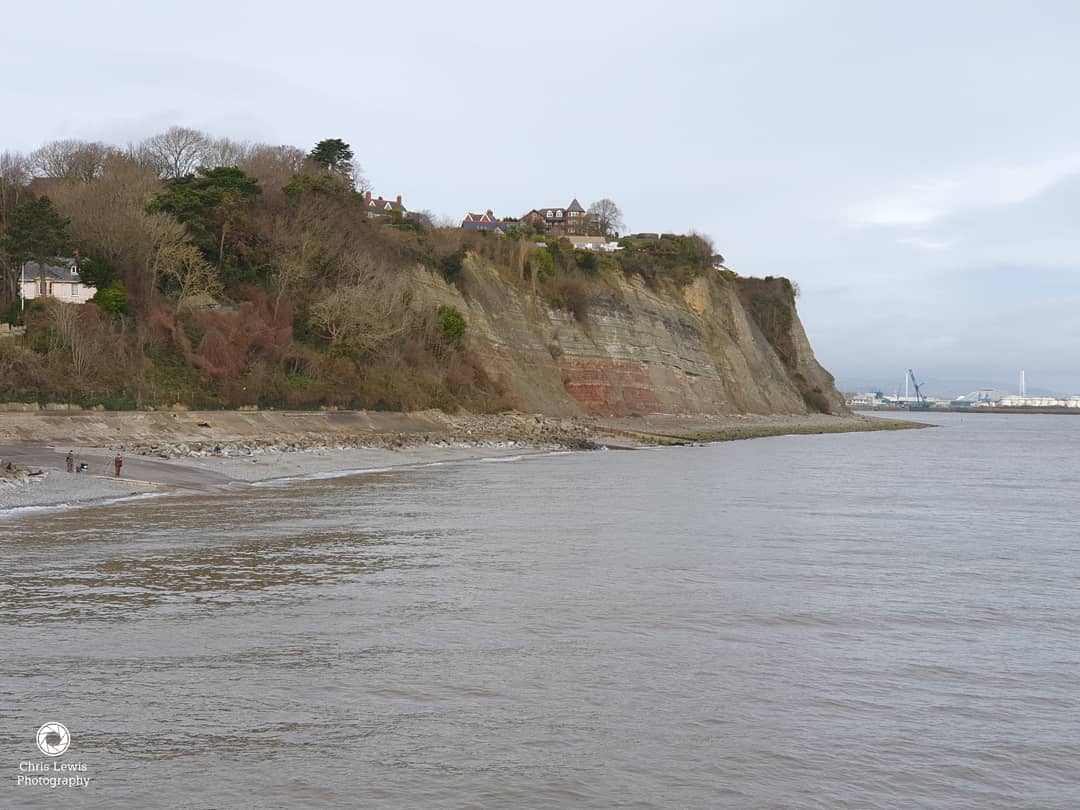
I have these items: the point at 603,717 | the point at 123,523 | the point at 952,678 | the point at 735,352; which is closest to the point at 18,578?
the point at 123,523

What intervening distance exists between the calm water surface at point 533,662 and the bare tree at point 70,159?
176 ft

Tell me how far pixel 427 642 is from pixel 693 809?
5.55 meters

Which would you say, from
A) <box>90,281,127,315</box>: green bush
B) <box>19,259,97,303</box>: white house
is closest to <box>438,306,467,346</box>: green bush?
<box>90,281,127,315</box>: green bush


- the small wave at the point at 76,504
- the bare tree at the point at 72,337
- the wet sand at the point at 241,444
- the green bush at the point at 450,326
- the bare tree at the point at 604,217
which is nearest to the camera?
the small wave at the point at 76,504

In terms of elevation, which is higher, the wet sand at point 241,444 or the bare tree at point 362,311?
the bare tree at point 362,311

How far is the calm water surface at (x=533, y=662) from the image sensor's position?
8453 millimetres

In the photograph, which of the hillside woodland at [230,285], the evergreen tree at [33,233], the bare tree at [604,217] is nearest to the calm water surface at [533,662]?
the hillside woodland at [230,285]

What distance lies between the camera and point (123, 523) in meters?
22.6

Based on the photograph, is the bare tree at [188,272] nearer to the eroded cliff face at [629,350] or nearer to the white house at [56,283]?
the white house at [56,283]

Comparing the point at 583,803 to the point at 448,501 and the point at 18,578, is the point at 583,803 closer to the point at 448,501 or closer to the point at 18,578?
the point at 18,578

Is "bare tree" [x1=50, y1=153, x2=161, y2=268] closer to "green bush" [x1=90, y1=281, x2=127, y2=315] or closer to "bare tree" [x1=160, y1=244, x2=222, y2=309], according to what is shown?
"bare tree" [x1=160, y1=244, x2=222, y2=309]

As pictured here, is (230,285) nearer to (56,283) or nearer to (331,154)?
(56,283)

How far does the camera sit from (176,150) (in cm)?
7638

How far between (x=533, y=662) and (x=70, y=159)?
7064 cm
